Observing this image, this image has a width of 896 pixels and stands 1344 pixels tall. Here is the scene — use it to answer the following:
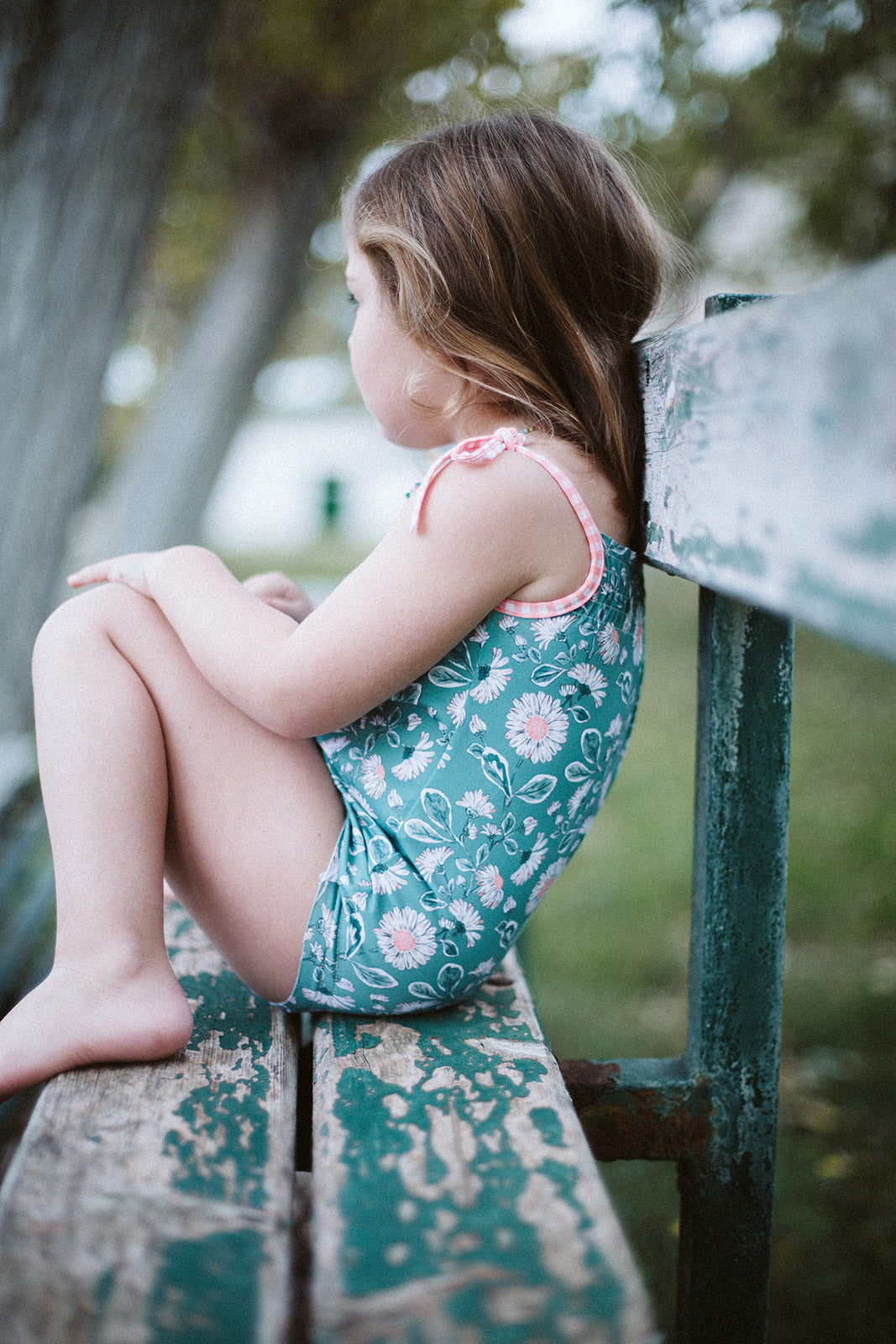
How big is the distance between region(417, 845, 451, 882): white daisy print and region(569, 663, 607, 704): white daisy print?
240 millimetres

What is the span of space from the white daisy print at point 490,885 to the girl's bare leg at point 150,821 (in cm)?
18

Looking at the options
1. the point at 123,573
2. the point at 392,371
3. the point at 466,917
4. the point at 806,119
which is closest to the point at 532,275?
the point at 392,371

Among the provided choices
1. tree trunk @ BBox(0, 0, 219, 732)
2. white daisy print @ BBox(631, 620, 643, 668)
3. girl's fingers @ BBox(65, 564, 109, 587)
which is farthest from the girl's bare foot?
tree trunk @ BBox(0, 0, 219, 732)

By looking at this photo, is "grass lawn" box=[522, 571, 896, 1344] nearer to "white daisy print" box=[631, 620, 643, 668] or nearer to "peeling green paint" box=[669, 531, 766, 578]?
"white daisy print" box=[631, 620, 643, 668]

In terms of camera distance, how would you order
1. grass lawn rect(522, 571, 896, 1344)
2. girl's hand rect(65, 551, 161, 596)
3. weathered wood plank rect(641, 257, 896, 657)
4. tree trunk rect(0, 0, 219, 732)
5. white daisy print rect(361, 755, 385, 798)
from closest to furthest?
weathered wood plank rect(641, 257, 896, 657)
white daisy print rect(361, 755, 385, 798)
girl's hand rect(65, 551, 161, 596)
grass lawn rect(522, 571, 896, 1344)
tree trunk rect(0, 0, 219, 732)

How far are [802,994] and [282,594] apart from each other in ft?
6.88

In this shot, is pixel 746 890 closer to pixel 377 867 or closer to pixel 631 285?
pixel 377 867

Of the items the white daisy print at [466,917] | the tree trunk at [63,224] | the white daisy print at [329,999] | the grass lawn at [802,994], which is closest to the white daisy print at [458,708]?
the white daisy print at [466,917]

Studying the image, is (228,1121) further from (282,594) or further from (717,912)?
(282,594)

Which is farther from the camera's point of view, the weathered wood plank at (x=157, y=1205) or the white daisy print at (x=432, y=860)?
the white daisy print at (x=432, y=860)

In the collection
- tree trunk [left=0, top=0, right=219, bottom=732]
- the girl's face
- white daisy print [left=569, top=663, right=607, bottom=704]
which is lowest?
white daisy print [left=569, top=663, right=607, bottom=704]

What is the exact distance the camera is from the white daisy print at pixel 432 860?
47.4 inches

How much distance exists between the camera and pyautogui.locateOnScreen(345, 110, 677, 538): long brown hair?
1.25 metres

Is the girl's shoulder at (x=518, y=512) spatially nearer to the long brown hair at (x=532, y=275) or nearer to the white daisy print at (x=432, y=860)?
the long brown hair at (x=532, y=275)
